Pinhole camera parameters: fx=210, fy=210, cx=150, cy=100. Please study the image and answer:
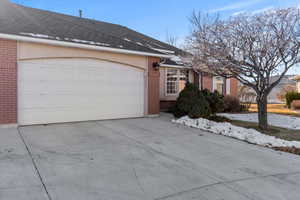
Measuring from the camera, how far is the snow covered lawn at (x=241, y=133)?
19.7ft

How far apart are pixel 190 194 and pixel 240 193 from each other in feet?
2.53

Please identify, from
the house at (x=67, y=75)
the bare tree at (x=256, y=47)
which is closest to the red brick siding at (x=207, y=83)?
the house at (x=67, y=75)

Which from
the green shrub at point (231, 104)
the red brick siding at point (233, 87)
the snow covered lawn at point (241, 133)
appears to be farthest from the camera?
the red brick siding at point (233, 87)

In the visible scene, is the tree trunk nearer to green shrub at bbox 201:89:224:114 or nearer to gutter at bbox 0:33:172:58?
green shrub at bbox 201:89:224:114

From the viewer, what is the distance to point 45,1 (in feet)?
48.8

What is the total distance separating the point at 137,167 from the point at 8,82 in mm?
5308

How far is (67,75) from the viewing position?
7.73 meters

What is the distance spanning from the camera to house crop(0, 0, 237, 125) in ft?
21.9

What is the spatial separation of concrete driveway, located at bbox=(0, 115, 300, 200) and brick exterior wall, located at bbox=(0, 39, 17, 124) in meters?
0.66

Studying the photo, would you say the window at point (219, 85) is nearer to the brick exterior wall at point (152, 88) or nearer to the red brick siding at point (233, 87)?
the red brick siding at point (233, 87)

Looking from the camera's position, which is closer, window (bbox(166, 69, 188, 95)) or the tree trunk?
the tree trunk

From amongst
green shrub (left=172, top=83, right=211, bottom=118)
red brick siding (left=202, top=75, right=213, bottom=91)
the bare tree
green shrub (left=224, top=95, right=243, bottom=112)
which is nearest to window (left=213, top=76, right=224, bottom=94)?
red brick siding (left=202, top=75, right=213, bottom=91)

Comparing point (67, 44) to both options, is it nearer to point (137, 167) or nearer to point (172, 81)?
point (137, 167)

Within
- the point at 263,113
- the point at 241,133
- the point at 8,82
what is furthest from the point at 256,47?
the point at 8,82
